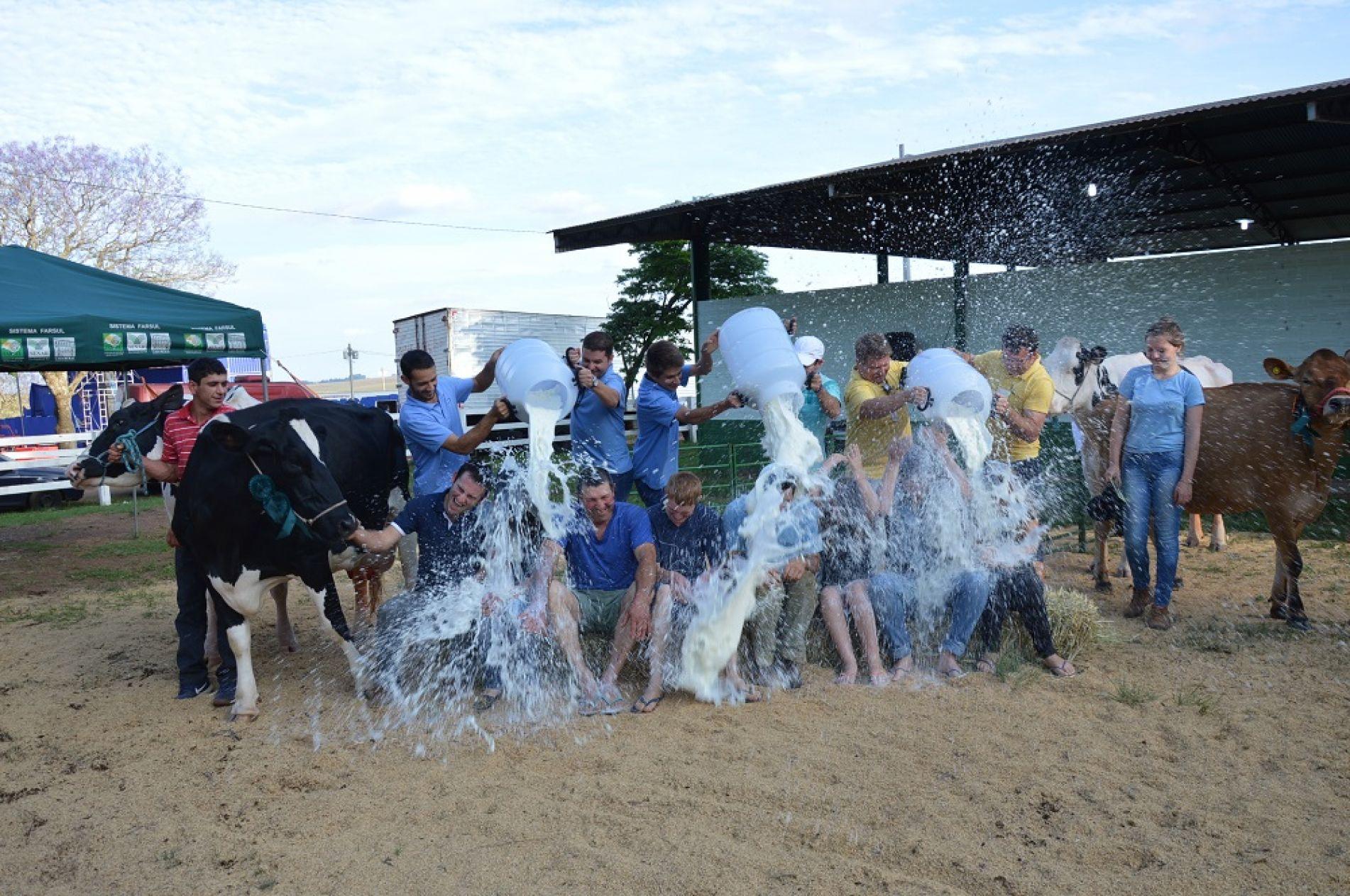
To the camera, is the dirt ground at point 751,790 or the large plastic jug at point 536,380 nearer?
the dirt ground at point 751,790

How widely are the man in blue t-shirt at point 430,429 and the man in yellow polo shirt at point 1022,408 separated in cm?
317

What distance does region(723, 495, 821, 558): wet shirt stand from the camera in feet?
16.6

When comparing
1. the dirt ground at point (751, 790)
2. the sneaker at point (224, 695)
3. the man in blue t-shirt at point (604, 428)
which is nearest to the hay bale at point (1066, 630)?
the dirt ground at point (751, 790)

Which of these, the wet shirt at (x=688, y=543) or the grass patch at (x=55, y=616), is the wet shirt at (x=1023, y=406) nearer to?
the wet shirt at (x=688, y=543)

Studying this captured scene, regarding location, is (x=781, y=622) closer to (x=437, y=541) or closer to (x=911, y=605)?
(x=911, y=605)

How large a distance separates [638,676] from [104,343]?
20.9 feet

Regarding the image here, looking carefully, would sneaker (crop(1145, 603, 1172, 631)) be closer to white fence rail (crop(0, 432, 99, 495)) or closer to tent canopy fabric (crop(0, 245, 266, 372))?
tent canopy fabric (crop(0, 245, 266, 372))

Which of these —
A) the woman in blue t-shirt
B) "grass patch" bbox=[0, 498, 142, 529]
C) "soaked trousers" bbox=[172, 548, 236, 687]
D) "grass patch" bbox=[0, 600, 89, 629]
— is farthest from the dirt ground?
"grass patch" bbox=[0, 498, 142, 529]

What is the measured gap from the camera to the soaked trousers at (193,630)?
5.33 meters

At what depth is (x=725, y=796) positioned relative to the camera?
3.76 m

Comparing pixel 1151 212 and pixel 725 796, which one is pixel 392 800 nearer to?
pixel 725 796

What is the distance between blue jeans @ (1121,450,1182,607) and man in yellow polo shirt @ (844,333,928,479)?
1.61 m

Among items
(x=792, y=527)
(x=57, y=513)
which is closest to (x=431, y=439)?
(x=792, y=527)

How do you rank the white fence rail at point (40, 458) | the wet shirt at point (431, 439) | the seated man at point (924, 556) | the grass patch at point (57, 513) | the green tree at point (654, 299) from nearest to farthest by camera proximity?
1. the seated man at point (924, 556)
2. the wet shirt at point (431, 439)
3. the white fence rail at point (40, 458)
4. the grass patch at point (57, 513)
5. the green tree at point (654, 299)
